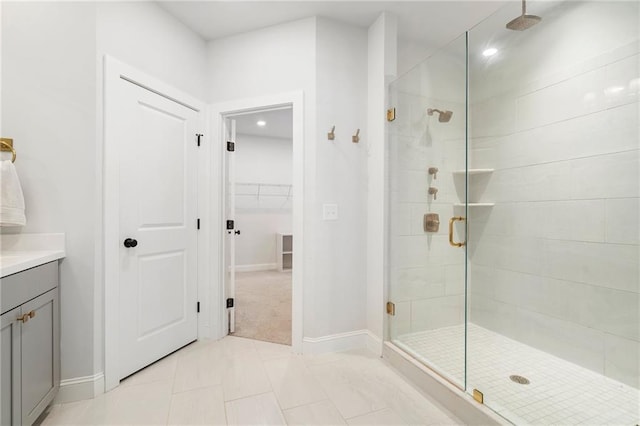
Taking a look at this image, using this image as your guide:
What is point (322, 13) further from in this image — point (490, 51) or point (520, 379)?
point (520, 379)

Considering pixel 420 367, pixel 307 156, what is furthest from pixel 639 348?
pixel 307 156

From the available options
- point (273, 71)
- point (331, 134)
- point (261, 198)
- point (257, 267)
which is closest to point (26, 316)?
point (331, 134)

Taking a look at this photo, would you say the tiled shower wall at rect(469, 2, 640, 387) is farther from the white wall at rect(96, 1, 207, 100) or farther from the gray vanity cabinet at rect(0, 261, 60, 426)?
the gray vanity cabinet at rect(0, 261, 60, 426)

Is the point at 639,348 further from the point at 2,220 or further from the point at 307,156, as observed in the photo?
the point at 2,220

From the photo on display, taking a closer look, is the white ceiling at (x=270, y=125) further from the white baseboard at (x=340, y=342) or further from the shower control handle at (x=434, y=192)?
the white baseboard at (x=340, y=342)

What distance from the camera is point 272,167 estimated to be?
5906 mm

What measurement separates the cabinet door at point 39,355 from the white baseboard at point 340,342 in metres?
1.55

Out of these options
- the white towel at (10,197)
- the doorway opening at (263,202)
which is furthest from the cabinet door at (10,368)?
the doorway opening at (263,202)

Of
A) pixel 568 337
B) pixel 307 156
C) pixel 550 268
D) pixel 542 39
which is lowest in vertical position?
pixel 568 337

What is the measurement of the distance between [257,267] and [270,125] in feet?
8.87

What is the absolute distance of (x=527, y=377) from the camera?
1.84 m

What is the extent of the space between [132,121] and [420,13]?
7.70 ft

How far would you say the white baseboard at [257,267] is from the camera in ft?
18.5

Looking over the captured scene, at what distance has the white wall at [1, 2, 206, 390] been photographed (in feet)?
5.40
